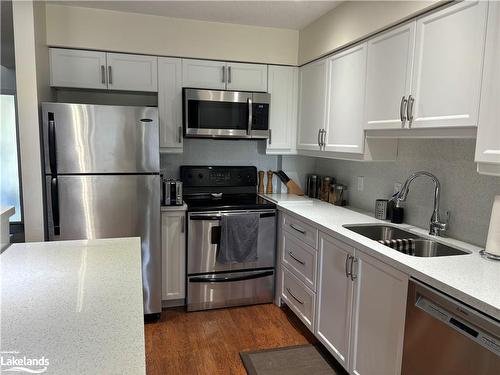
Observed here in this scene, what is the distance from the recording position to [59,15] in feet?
9.16

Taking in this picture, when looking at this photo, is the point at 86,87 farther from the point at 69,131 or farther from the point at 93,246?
the point at 93,246

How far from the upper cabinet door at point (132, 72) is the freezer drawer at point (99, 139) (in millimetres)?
460

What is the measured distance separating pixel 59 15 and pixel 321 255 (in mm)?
2622

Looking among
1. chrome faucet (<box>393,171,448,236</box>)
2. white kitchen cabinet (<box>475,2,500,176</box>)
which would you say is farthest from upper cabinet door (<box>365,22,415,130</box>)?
white kitchen cabinet (<box>475,2,500,176</box>)

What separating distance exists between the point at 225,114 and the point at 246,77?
16.1 inches

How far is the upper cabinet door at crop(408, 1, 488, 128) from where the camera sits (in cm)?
163

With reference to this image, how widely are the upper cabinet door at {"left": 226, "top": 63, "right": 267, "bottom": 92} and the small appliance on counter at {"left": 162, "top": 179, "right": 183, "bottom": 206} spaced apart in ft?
3.25

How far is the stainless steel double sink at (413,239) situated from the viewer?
2020 millimetres

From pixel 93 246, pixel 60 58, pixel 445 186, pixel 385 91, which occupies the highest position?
pixel 60 58

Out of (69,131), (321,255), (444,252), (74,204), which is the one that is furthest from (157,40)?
(444,252)

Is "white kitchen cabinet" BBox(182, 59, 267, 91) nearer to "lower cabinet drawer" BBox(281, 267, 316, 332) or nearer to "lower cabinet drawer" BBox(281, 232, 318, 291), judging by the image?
"lower cabinet drawer" BBox(281, 232, 318, 291)

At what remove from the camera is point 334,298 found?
2.24 meters

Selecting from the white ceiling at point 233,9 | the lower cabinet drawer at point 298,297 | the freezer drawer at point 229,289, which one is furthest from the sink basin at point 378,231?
the white ceiling at point 233,9

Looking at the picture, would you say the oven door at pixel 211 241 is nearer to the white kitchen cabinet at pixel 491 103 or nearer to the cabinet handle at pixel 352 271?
the cabinet handle at pixel 352 271
